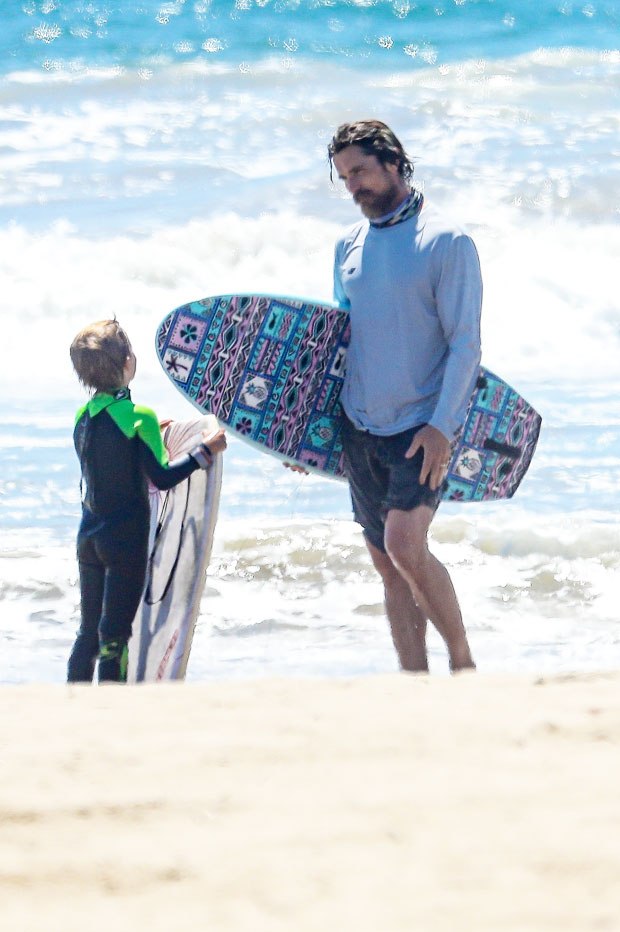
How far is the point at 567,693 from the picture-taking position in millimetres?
2977

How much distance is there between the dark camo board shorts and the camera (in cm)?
378

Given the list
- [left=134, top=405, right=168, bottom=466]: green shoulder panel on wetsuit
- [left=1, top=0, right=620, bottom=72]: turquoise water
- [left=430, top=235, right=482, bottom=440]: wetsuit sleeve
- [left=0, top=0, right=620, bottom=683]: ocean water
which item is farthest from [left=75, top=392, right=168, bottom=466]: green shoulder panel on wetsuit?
[left=1, top=0, right=620, bottom=72]: turquoise water

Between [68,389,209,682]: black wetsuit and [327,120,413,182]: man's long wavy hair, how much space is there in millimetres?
996

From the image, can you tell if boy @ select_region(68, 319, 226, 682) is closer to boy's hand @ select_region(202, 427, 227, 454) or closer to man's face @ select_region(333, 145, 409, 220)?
boy's hand @ select_region(202, 427, 227, 454)

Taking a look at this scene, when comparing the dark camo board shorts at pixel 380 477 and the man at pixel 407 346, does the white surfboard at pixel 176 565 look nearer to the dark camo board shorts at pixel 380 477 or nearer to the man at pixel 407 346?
the dark camo board shorts at pixel 380 477

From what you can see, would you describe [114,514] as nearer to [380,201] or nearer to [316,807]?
[380,201]

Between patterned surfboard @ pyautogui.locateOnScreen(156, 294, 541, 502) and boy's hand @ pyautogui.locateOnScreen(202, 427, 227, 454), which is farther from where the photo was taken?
patterned surfboard @ pyautogui.locateOnScreen(156, 294, 541, 502)

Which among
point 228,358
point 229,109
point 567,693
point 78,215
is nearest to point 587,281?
point 78,215

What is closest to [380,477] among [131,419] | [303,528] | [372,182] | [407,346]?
[407,346]

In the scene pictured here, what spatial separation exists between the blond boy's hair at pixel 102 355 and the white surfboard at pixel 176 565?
501 millimetres

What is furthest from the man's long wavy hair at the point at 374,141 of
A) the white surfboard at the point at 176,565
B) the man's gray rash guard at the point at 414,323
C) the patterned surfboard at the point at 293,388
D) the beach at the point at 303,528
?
the beach at the point at 303,528

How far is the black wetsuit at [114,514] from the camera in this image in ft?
12.8

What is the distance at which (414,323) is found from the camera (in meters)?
3.79

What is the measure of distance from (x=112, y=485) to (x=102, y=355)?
0.39 metres
